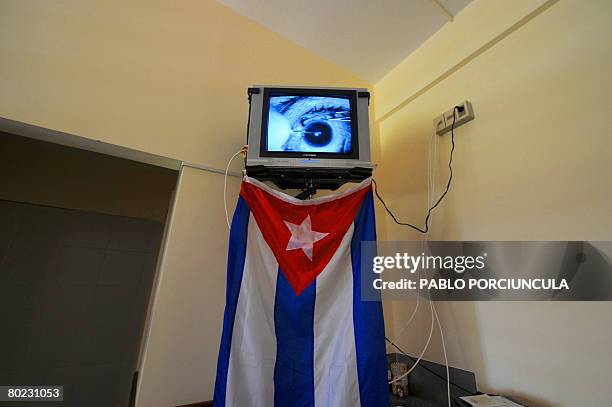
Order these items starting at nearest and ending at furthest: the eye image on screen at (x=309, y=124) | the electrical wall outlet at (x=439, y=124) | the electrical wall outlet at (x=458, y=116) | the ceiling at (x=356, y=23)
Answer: the eye image on screen at (x=309, y=124) → the electrical wall outlet at (x=458, y=116) → the electrical wall outlet at (x=439, y=124) → the ceiling at (x=356, y=23)

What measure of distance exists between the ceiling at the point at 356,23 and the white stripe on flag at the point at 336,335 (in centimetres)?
138

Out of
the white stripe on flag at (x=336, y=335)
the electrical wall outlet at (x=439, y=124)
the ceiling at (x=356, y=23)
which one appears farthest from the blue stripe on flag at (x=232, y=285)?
the ceiling at (x=356, y=23)

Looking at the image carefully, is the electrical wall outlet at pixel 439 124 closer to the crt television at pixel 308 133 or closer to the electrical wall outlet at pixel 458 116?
the electrical wall outlet at pixel 458 116

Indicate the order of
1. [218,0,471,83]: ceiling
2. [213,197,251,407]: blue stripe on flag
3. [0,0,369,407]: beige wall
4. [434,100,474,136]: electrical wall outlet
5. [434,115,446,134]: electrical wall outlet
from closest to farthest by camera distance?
[213,197,251,407]: blue stripe on flag, [0,0,369,407]: beige wall, [434,100,474,136]: electrical wall outlet, [434,115,446,134]: electrical wall outlet, [218,0,471,83]: ceiling

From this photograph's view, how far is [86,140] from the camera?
3.30ft

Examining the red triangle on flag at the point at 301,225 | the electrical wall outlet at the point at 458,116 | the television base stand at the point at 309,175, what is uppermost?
the electrical wall outlet at the point at 458,116

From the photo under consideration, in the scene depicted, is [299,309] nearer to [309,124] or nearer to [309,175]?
[309,175]

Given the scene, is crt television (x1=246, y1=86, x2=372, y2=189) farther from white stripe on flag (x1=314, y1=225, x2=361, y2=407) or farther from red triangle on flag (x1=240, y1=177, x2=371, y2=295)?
white stripe on flag (x1=314, y1=225, x2=361, y2=407)

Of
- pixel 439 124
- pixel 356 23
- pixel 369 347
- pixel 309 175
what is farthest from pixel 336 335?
pixel 356 23

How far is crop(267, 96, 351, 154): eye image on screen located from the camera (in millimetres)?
1062

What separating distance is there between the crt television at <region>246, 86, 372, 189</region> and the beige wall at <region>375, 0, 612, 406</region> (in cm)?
60

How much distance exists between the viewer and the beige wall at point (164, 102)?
37.3 inches

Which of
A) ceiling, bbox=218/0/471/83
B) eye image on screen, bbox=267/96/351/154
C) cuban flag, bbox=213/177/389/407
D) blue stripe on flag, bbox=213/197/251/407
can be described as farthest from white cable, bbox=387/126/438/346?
blue stripe on flag, bbox=213/197/251/407

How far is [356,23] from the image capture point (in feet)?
5.20
